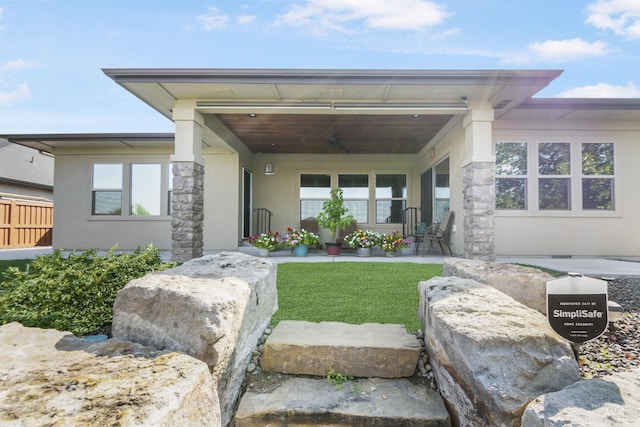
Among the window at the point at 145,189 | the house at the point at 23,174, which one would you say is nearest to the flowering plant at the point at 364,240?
the window at the point at 145,189

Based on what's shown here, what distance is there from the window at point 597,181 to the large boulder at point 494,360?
6532 mm

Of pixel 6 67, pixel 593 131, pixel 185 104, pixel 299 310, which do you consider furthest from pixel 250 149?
pixel 6 67

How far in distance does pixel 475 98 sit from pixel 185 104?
4.70 metres

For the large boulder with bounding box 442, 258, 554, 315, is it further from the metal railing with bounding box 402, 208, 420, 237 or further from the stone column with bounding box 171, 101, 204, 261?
the metal railing with bounding box 402, 208, 420, 237

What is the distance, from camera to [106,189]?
845 cm

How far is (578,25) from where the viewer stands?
16.4 feet

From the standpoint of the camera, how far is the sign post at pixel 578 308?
1.35 meters

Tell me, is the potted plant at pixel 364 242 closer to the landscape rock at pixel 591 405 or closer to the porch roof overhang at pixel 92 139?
the porch roof overhang at pixel 92 139

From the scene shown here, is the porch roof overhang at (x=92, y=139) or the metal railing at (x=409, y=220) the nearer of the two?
the porch roof overhang at (x=92, y=139)

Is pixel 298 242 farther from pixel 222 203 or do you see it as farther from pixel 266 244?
pixel 222 203

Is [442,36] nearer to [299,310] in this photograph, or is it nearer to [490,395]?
[299,310]

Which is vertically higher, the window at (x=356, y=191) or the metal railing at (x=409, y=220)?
the window at (x=356, y=191)

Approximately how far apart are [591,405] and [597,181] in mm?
7340

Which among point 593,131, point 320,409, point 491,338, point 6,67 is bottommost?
point 320,409
